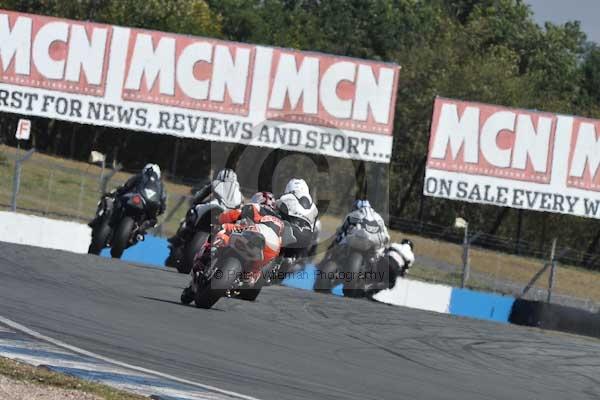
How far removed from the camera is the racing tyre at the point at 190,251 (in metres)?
15.8

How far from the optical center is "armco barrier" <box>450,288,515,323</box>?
21.2 m

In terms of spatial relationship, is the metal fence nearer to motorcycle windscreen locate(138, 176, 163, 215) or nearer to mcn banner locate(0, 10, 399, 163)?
mcn banner locate(0, 10, 399, 163)

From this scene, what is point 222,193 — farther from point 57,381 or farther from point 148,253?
point 57,381

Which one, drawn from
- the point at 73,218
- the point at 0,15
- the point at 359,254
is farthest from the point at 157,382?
the point at 0,15

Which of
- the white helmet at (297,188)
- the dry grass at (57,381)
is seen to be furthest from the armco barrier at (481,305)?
the dry grass at (57,381)

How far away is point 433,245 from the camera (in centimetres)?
3116

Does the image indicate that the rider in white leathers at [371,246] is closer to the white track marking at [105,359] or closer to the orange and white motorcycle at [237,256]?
the orange and white motorcycle at [237,256]

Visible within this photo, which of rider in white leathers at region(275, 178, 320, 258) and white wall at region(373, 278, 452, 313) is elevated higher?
rider in white leathers at region(275, 178, 320, 258)

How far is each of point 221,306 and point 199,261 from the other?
864mm

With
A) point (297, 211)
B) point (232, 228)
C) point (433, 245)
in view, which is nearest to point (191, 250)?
point (297, 211)

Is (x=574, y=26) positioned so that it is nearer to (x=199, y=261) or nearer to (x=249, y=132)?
(x=249, y=132)

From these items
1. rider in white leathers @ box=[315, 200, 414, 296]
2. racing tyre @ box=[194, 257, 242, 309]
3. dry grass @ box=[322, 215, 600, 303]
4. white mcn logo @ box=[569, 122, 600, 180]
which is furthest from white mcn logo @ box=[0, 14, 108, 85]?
racing tyre @ box=[194, 257, 242, 309]

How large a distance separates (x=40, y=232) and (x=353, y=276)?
6098 millimetres

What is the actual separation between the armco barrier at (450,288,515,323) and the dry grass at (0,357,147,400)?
14683 millimetres
